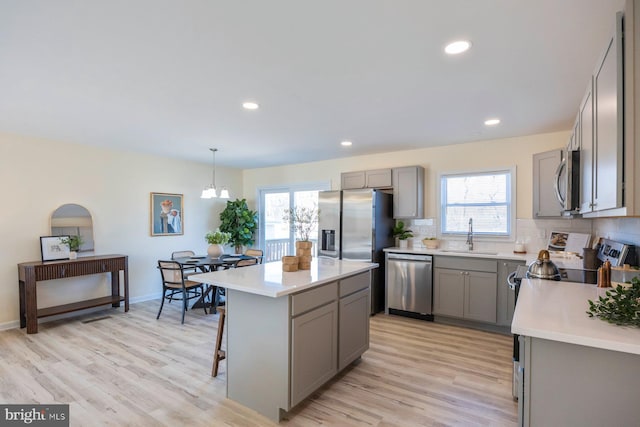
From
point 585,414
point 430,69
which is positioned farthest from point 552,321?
point 430,69

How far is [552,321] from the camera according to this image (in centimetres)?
139

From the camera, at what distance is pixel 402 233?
4.93 metres

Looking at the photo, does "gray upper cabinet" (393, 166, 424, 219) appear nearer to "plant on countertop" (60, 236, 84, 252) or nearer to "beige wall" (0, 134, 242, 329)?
"beige wall" (0, 134, 242, 329)

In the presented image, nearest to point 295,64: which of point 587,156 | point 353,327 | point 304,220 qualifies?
point 304,220

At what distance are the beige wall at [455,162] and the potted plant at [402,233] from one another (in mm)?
394

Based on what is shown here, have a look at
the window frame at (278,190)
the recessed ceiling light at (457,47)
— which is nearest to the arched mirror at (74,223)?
the window frame at (278,190)

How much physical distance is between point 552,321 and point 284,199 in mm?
5481

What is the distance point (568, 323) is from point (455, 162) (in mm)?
3553

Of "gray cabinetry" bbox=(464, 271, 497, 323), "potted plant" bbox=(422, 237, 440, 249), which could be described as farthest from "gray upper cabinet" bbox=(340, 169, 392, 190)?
"gray cabinetry" bbox=(464, 271, 497, 323)

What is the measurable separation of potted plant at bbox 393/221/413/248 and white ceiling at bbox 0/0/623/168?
1.61 m

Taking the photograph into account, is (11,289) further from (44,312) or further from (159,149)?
(159,149)

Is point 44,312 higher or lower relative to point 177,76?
lower

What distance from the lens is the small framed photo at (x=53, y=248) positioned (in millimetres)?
4207

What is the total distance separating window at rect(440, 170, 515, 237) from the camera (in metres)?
4.32
